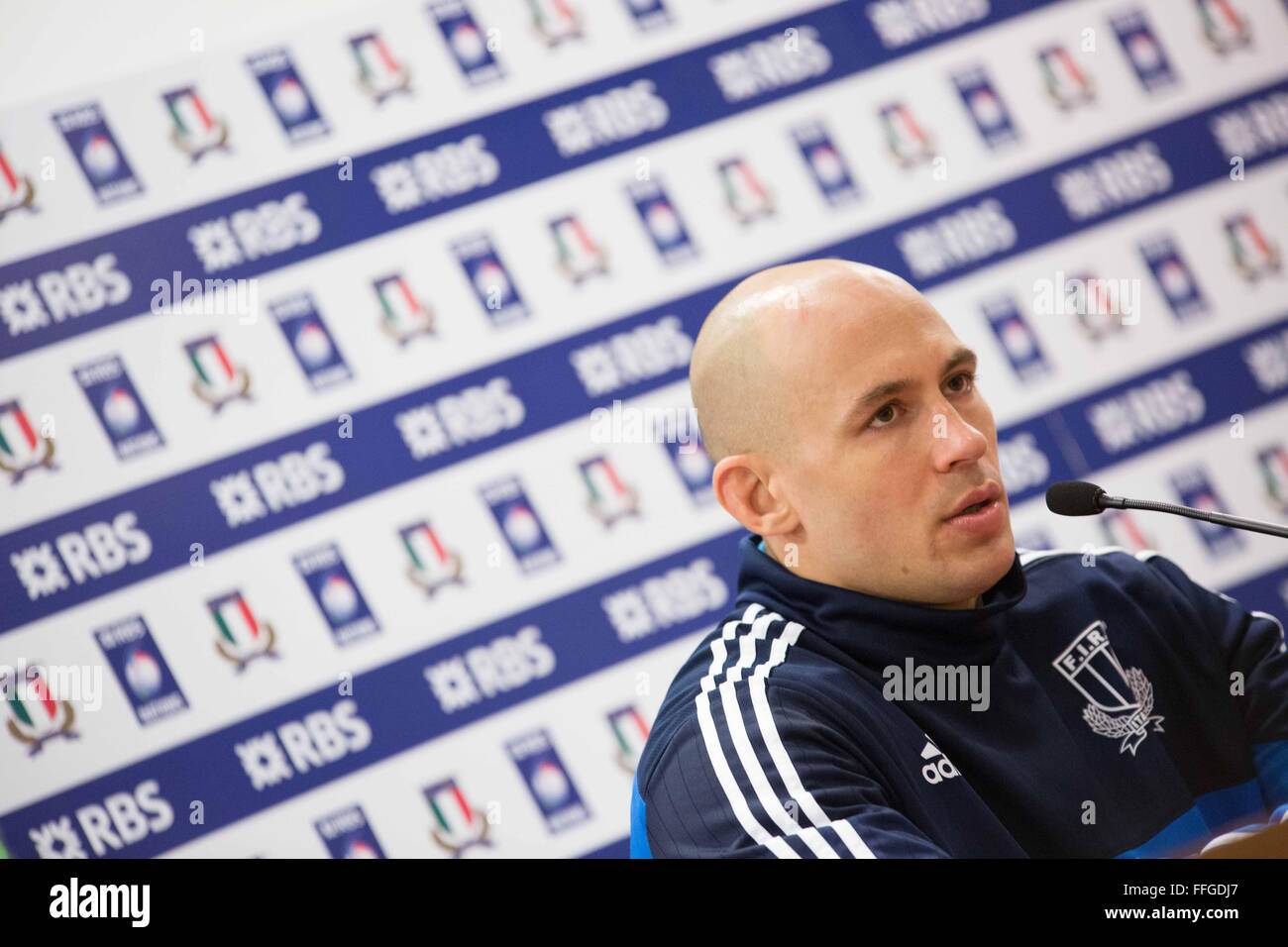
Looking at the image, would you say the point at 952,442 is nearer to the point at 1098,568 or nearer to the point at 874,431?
the point at 874,431

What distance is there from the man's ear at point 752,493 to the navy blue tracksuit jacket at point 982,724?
0.04m

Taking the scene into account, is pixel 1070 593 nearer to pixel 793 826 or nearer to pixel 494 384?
pixel 793 826

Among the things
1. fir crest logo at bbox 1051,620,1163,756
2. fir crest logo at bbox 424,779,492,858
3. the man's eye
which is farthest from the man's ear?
fir crest logo at bbox 424,779,492,858

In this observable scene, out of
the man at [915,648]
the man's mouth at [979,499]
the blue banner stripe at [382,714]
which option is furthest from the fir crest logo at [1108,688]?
the blue banner stripe at [382,714]

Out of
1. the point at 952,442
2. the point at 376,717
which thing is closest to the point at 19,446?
the point at 376,717

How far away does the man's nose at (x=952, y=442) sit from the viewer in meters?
1.52

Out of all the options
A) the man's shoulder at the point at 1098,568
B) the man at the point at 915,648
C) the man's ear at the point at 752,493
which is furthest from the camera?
the man's shoulder at the point at 1098,568

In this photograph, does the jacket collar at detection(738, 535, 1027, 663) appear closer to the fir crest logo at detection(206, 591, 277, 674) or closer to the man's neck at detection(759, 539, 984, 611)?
the man's neck at detection(759, 539, 984, 611)

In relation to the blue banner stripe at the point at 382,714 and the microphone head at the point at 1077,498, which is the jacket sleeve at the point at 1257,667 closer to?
the microphone head at the point at 1077,498

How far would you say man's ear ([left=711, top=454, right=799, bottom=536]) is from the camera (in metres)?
1.63

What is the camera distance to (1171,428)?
346 cm

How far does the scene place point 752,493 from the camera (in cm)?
166

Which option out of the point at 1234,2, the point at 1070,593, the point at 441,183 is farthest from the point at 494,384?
the point at 1234,2

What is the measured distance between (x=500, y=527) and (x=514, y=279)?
0.61 metres
